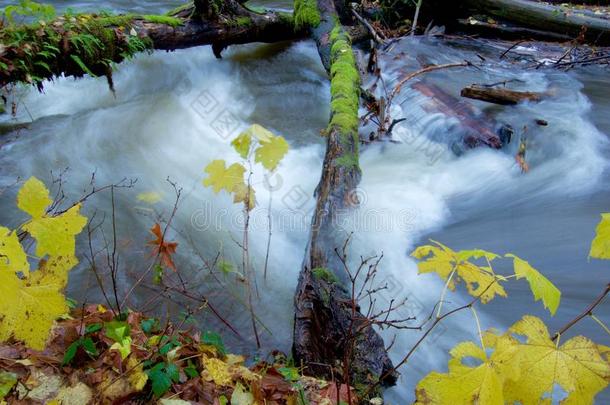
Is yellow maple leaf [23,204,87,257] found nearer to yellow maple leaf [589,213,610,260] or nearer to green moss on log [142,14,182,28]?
yellow maple leaf [589,213,610,260]

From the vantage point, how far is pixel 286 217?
4.50m

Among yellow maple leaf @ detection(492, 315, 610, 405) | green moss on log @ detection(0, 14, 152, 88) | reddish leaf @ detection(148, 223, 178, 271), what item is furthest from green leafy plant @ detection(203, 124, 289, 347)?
green moss on log @ detection(0, 14, 152, 88)

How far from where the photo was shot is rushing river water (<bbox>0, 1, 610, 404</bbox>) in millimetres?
3584

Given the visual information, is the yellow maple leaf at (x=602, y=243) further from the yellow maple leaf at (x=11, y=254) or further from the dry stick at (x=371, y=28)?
the dry stick at (x=371, y=28)

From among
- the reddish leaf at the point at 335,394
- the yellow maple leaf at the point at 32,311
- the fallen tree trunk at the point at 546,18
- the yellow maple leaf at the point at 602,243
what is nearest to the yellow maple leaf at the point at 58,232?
the yellow maple leaf at the point at 32,311

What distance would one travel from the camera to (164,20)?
6344 millimetres

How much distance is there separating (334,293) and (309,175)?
9.28 feet

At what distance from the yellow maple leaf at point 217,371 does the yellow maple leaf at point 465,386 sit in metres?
1.02

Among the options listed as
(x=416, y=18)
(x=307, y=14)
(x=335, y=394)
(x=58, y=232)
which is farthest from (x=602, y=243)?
(x=416, y=18)

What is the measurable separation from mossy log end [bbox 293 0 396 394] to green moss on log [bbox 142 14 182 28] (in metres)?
2.97

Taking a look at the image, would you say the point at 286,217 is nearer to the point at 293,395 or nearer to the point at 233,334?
the point at 233,334

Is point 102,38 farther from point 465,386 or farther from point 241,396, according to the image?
point 465,386

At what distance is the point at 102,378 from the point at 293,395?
2.81 feet

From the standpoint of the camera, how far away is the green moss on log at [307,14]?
25.6 feet
